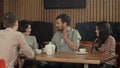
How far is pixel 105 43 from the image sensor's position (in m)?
4.76

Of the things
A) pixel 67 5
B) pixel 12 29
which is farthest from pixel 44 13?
pixel 12 29

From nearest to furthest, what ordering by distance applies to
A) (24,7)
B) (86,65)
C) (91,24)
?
(86,65), (91,24), (24,7)

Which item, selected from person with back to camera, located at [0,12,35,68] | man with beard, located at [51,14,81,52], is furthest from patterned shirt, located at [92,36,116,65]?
person with back to camera, located at [0,12,35,68]

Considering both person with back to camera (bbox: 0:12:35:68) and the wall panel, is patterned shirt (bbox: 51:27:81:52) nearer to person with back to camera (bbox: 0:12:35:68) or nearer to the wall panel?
person with back to camera (bbox: 0:12:35:68)

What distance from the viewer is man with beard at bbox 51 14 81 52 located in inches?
192

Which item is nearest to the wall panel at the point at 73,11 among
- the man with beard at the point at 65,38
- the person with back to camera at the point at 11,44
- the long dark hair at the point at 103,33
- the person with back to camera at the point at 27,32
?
the long dark hair at the point at 103,33

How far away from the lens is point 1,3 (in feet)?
29.5

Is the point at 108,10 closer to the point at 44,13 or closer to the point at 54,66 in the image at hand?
the point at 44,13

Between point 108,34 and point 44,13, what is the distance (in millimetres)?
3902

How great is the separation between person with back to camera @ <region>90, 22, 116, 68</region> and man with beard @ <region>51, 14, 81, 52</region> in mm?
346

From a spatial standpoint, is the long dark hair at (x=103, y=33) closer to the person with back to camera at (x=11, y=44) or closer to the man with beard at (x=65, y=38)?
the man with beard at (x=65, y=38)

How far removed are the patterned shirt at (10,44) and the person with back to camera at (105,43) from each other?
1.62 meters

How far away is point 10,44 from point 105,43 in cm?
184

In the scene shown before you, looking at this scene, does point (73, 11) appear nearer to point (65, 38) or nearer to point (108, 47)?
point (65, 38)
